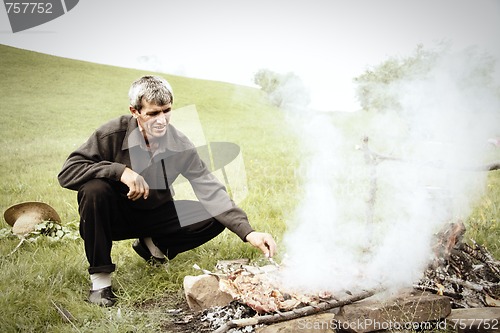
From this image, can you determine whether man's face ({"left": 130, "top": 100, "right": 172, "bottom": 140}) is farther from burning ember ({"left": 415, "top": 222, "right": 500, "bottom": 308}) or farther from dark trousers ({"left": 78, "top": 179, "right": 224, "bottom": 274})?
burning ember ({"left": 415, "top": 222, "right": 500, "bottom": 308})

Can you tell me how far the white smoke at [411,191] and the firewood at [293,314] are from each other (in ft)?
0.60

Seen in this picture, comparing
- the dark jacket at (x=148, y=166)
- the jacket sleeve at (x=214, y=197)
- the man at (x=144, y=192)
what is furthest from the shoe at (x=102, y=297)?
the jacket sleeve at (x=214, y=197)

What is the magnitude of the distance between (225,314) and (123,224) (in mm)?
1179

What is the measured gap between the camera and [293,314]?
82.9 inches

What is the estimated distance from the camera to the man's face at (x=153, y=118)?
2.84 meters

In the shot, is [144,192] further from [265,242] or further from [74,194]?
[74,194]

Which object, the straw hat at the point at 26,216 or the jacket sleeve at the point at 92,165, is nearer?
the jacket sleeve at the point at 92,165

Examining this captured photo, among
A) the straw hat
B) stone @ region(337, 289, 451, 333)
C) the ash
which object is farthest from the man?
the straw hat

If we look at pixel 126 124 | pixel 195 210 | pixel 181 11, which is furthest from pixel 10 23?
pixel 195 210

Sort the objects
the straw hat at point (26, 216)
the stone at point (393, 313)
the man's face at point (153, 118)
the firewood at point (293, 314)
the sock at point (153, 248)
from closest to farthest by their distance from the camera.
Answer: the firewood at point (293, 314)
the stone at point (393, 313)
the man's face at point (153, 118)
the sock at point (153, 248)
the straw hat at point (26, 216)

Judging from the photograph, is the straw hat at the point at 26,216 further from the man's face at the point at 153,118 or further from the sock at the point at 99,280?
the man's face at the point at 153,118

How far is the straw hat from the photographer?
388cm

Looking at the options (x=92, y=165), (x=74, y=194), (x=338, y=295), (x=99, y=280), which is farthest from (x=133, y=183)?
(x=74, y=194)

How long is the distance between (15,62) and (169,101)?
440 inches
